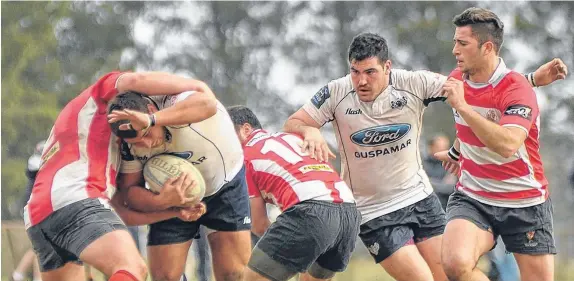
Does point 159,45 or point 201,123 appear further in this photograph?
point 159,45

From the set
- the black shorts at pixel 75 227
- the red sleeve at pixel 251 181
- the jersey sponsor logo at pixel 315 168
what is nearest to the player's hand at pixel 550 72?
the jersey sponsor logo at pixel 315 168

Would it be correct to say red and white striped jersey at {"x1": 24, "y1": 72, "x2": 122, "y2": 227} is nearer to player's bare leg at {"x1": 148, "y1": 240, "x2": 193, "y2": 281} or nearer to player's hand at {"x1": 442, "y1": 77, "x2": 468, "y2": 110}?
player's bare leg at {"x1": 148, "y1": 240, "x2": 193, "y2": 281}

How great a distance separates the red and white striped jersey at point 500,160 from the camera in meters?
7.71

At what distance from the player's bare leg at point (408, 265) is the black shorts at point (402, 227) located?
45 millimetres

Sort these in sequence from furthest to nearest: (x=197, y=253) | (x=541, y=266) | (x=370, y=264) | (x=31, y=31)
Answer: (x=31, y=31) < (x=370, y=264) < (x=197, y=253) < (x=541, y=266)

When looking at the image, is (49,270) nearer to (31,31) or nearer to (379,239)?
(379,239)

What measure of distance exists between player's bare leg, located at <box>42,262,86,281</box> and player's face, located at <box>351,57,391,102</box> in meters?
2.37

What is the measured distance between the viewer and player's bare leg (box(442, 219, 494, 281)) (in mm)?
7434

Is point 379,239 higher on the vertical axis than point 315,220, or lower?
lower

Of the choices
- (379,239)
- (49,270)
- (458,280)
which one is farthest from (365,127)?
(49,270)

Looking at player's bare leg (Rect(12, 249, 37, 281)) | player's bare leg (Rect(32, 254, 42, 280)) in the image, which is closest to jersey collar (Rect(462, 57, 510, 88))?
player's bare leg (Rect(32, 254, 42, 280))

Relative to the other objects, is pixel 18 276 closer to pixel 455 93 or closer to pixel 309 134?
pixel 309 134

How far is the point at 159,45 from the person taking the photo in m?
25.6

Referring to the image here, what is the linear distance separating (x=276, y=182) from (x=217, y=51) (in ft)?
58.1
